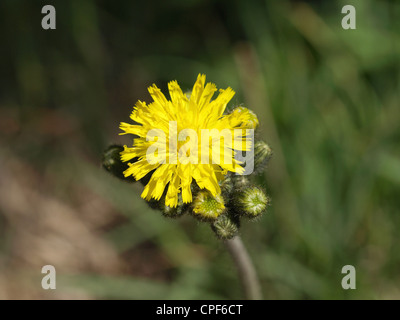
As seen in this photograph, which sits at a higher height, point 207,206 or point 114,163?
point 114,163

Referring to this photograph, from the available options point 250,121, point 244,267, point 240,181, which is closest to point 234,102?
point 250,121

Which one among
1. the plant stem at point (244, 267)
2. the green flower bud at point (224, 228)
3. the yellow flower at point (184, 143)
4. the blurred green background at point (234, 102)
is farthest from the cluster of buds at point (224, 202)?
the blurred green background at point (234, 102)

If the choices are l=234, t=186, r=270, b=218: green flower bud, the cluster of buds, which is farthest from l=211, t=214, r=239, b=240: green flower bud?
l=234, t=186, r=270, b=218: green flower bud

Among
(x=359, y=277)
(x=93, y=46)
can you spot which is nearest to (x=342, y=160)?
(x=359, y=277)

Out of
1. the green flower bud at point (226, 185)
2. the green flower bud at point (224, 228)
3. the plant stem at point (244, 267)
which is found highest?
the green flower bud at point (226, 185)

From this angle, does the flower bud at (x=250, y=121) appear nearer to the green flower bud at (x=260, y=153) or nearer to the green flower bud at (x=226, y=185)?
the green flower bud at (x=260, y=153)

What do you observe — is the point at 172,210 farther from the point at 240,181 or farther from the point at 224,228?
the point at 240,181
